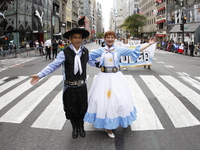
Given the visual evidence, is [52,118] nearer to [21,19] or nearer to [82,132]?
[82,132]

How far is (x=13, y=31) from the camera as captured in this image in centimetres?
3162

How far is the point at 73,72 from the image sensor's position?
372 cm

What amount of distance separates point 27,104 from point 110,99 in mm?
3263

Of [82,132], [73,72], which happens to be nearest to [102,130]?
[82,132]

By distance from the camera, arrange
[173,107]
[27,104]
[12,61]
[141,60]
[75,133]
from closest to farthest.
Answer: [75,133] → [173,107] → [27,104] → [141,60] → [12,61]

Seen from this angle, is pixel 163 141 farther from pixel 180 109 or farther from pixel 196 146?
pixel 180 109

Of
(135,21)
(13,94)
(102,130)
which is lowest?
(102,130)

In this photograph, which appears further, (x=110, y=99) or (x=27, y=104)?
(x=27, y=104)


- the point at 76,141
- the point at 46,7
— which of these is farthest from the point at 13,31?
the point at 76,141

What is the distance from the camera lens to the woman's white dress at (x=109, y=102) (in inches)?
148

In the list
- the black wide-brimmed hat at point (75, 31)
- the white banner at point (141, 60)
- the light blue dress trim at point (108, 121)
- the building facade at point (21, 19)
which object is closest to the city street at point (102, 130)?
the light blue dress trim at point (108, 121)

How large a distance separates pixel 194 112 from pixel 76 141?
10.1 feet

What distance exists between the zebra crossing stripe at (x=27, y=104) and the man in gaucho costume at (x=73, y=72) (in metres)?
1.69

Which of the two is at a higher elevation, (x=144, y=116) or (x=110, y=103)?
(x=110, y=103)
